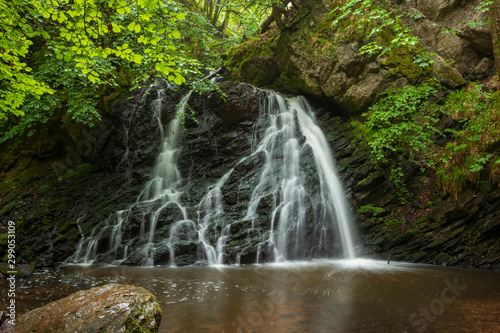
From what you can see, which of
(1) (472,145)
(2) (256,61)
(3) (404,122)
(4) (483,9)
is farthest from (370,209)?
(2) (256,61)

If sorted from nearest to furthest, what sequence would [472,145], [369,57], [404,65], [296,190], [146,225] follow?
1. [472,145]
2. [146,225]
3. [296,190]
4. [404,65]
5. [369,57]

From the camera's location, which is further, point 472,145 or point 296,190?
point 296,190

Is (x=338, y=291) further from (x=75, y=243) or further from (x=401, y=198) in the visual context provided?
(x=75, y=243)

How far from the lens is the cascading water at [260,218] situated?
7.53 meters

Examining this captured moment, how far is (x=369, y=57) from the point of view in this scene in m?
9.73

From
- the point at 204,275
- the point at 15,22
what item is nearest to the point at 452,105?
the point at 204,275

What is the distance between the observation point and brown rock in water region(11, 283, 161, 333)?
2.60m

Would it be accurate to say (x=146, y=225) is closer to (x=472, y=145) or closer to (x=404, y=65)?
(x=472, y=145)

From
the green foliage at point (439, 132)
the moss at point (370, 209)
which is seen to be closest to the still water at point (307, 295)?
the moss at point (370, 209)

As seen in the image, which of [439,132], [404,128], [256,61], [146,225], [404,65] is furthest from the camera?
[256,61]

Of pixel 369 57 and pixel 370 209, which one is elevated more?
pixel 369 57

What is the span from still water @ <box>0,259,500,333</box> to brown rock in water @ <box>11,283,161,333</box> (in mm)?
750

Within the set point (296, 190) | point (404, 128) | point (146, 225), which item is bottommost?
point (146, 225)

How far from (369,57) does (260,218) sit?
6597mm
